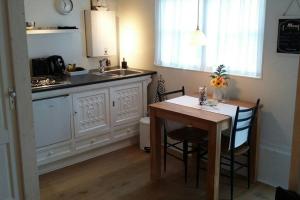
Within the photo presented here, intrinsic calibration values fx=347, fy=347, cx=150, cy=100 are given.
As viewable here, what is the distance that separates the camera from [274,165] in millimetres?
3385

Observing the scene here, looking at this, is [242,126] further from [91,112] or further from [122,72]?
[122,72]

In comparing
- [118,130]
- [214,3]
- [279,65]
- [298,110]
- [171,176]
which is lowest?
[171,176]

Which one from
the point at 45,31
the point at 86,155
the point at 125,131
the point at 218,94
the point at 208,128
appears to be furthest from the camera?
the point at 125,131

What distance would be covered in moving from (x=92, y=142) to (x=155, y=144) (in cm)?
89

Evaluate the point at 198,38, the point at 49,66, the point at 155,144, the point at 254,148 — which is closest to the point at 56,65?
the point at 49,66

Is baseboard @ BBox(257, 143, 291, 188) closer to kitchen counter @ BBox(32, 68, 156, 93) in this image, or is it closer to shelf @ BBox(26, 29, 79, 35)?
kitchen counter @ BBox(32, 68, 156, 93)

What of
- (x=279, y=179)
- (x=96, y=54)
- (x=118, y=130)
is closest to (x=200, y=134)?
(x=279, y=179)

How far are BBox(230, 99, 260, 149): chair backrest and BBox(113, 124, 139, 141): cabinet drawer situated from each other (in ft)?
5.22

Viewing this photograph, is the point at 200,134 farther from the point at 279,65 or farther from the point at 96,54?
the point at 96,54

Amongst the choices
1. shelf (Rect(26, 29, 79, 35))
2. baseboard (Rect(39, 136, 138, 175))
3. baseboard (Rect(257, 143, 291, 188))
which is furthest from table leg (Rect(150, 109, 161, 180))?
shelf (Rect(26, 29, 79, 35))

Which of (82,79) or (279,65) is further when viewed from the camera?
(82,79)

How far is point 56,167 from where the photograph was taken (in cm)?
381

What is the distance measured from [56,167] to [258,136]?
7.10ft

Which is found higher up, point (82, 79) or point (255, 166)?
point (82, 79)
